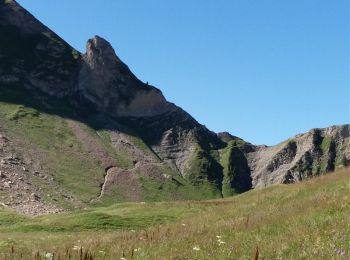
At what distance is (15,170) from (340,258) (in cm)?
12414

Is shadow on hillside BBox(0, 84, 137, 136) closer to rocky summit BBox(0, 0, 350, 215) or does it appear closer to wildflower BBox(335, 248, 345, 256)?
rocky summit BBox(0, 0, 350, 215)

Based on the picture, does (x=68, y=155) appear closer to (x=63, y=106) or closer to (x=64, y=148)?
(x=64, y=148)

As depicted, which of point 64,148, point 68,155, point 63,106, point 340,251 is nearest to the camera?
point 340,251

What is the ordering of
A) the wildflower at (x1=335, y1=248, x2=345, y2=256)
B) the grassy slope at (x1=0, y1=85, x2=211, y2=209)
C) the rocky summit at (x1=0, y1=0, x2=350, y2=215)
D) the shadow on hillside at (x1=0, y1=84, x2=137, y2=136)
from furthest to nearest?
1. the shadow on hillside at (x1=0, y1=84, x2=137, y2=136)
2. the grassy slope at (x1=0, y1=85, x2=211, y2=209)
3. the rocky summit at (x1=0, y1=0, x2=350, y2=215)
4. the wildflower at (x1=335, y1=248, x2=345, y2=256)

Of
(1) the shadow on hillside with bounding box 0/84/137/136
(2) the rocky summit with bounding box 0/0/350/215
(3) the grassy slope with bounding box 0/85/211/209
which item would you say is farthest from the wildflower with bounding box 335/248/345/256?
(1) the shadow on hillside with bounding box 0/84/137/136

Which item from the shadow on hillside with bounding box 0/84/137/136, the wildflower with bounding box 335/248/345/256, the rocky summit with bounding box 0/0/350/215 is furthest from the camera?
the shadow on hillside with bounding box 0/84/137/136

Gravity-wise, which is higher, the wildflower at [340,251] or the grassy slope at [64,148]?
the grassy slope at [64,148]

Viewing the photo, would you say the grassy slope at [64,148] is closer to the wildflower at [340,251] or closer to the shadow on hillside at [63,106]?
the shadow on hillside at [63,106]

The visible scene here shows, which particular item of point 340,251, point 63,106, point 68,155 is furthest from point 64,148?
point 340,251

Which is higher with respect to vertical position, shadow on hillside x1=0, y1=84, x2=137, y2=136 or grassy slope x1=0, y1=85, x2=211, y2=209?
shadow on hillside x1=0, y1=84, x2=137, y2=136

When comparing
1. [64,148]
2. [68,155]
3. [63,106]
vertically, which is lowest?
[68,155]

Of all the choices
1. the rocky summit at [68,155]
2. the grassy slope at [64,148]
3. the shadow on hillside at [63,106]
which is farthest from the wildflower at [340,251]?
the shadow on hillside at [63,106]

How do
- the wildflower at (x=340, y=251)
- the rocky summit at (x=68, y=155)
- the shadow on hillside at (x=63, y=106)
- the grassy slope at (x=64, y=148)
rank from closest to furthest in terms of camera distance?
the wildflower at (x=340, y=251) → the rocky summit at (x=68, y=155) → the grassy slope at (x=64, y=148) → the shadow on hillside at (x=63, y=106)

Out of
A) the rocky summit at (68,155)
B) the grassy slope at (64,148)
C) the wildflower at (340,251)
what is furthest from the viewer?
the grassy slope at (64,148)
